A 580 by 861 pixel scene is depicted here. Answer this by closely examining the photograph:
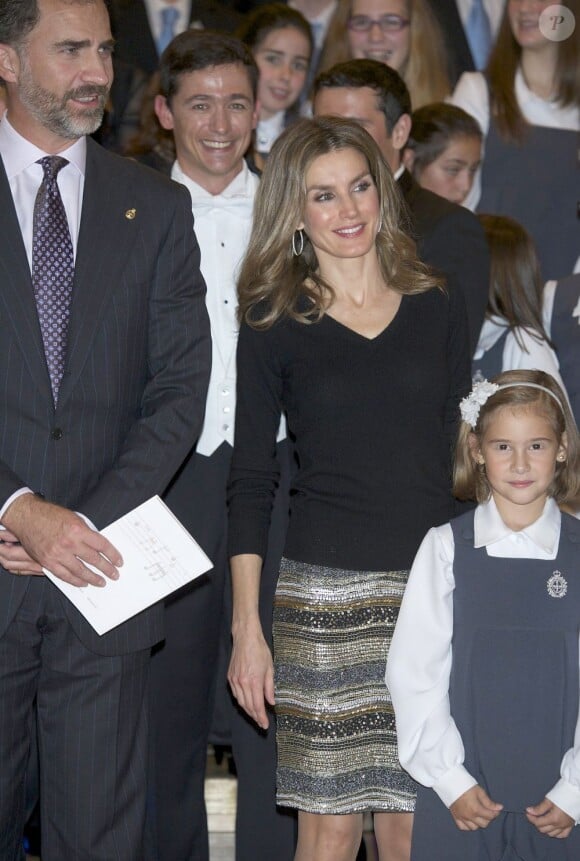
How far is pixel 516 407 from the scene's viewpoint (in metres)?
3.05

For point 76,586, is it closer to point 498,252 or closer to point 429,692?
point 429,692

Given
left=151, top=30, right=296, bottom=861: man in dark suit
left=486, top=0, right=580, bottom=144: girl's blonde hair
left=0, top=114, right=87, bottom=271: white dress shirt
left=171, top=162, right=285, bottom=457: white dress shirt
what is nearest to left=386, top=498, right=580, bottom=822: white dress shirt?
left=151, top=30, right=296, bottom=861: man in dark suit

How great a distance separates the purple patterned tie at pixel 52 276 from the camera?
2834mm

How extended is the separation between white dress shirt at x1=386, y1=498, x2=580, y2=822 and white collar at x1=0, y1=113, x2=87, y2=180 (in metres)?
1.09

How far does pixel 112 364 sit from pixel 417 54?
8.91ft

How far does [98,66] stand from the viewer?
2930 mm

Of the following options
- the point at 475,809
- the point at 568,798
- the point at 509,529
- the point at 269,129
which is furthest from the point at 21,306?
the point at 269,129

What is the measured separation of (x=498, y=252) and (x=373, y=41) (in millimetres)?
1387

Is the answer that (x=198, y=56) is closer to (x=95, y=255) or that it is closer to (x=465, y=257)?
(x=465, y=257)

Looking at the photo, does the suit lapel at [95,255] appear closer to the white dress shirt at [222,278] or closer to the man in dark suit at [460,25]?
the white dress shirt at [222,278]

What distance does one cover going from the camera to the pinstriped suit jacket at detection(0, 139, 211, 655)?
2797mm

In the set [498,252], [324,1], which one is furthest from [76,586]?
[324,1]

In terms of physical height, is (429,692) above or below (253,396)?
below

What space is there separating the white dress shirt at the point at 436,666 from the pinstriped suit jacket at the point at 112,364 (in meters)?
0.53
